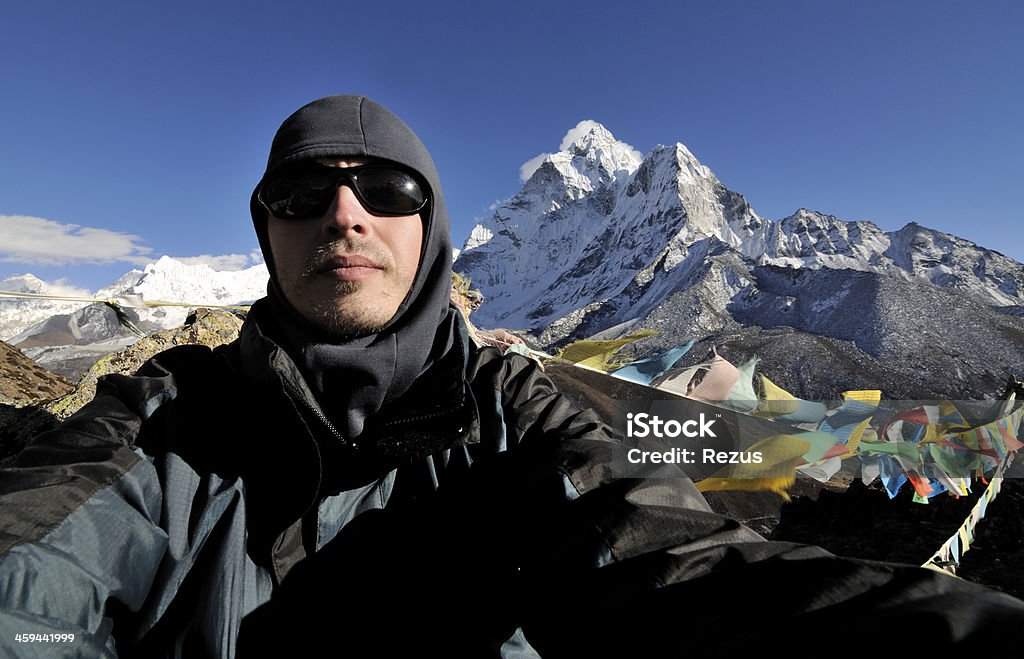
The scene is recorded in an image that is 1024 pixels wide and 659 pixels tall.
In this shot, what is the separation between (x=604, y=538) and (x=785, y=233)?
14834 centimetres

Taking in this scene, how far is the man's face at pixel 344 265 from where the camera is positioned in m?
1.63

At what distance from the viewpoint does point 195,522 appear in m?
1.40

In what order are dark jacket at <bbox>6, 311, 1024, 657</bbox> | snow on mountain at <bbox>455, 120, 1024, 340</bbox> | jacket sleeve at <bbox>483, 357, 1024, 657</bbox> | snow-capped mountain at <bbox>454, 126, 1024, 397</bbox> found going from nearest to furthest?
jacket sleeve at <bbox>483, 357, 1024, 657</bbox> → dark jacket at <bbox>6, 311, 1024, 657</bbox> → snow-capped mountain at <bbox>454, 126, 1024, 397</bbox> → snow on mountain at <bbox>455, 120, 1024, 340</bbox>

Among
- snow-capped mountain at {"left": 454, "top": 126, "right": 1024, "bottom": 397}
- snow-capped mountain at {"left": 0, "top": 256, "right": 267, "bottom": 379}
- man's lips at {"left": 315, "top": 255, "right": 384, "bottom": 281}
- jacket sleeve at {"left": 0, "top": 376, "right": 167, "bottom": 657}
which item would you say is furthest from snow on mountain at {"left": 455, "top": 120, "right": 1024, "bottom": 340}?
jacket sleeve at {"left": 0, "top": 376, "right": 167, "bottom": 657}

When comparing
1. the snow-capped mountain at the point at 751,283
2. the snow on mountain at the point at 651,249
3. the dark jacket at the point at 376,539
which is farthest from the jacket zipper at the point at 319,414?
the snow on mountain at the point at 651,249

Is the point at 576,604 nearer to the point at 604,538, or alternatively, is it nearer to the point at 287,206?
the point at 604,538

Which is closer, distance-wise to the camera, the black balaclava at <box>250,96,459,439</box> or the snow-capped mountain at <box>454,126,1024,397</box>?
the black balaclava at <box>250,96,459,439</box>

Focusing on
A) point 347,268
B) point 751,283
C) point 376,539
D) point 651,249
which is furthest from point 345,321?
point 651,249

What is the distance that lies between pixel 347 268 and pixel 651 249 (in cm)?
14321

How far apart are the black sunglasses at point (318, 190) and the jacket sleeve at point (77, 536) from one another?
832 millimetres

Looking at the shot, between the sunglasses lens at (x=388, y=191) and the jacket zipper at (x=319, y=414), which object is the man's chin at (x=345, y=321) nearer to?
the jacket zipper at (x=319, y=414)

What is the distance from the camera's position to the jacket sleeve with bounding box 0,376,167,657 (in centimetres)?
110

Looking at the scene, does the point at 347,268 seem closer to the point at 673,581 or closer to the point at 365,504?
the point at 365,504

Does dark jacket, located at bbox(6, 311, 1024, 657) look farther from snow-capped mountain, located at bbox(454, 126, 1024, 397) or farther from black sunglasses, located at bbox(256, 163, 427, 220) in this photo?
snow-capped mountain, located at bbox(454, 126, 1024, 397)
